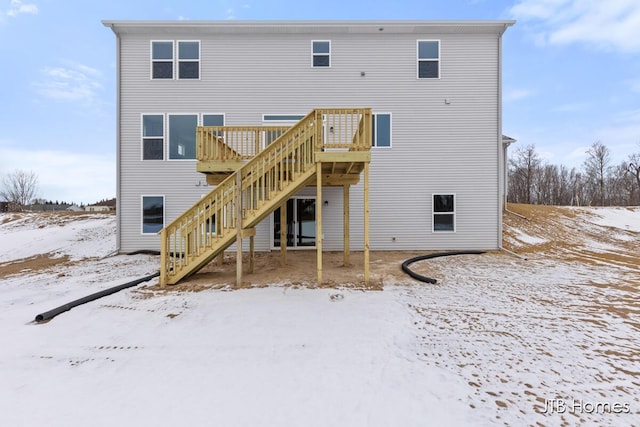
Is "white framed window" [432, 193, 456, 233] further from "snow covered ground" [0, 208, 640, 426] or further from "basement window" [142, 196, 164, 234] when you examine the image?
"basement window" [142, 196, 164, 234]

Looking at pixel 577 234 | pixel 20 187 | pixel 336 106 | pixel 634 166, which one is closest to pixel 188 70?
pixel 336 106

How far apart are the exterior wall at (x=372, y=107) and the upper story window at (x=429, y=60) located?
193 mm

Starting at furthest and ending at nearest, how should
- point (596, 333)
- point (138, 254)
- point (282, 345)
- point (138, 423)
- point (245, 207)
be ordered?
point (138, 254), point (245, 207), point (596, 333), point (282, 345), point (138, 423)

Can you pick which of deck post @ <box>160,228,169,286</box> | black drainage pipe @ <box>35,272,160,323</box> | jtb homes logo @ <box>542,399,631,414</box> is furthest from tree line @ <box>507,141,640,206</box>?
black drainage pipe @ <box>35,272,160,323</box>

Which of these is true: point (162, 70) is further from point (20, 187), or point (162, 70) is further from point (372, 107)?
point (20, 187)

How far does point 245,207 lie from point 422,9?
10.3 metres

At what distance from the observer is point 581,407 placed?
7.90 feet

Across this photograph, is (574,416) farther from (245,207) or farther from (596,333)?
(245,207)

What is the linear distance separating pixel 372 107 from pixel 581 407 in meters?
9.29

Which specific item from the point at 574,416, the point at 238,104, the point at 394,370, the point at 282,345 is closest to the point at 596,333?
the point at 574,416

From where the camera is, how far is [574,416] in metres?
2.31

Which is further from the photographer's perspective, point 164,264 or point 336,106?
point 336,106

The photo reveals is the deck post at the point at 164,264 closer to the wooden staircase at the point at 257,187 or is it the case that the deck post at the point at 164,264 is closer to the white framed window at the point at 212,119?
the wooden staircase at the point at 257,187

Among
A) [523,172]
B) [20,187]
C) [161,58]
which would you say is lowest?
[20,187]
